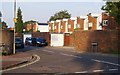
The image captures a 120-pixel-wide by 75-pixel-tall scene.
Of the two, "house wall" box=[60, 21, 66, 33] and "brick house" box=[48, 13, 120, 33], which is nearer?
"brick house" box=[48, 13, 120, 33]

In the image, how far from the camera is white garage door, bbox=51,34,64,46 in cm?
5981

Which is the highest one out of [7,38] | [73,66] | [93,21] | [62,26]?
[93,21]

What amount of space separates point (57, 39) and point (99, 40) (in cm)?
2240

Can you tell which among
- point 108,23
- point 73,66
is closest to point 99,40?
point 73,66

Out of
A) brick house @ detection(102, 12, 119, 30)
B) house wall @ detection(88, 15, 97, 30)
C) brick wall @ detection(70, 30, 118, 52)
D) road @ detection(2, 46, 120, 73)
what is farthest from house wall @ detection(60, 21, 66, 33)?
road @ detection(2, 46, 120, 73)

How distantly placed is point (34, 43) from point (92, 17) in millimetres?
17412

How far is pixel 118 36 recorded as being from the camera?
119 ft

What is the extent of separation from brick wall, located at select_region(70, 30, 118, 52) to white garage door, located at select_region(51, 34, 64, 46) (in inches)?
677

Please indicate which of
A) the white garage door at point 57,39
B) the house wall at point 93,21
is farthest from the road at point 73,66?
the house wall at point 93,21

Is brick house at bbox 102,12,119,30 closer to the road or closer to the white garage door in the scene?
the white garage door

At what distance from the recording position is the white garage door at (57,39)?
59812mm

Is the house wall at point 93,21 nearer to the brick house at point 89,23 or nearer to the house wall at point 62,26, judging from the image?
the brick house at point 89,23

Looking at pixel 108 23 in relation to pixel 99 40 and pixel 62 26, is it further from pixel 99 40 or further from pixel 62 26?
pixel 62 26

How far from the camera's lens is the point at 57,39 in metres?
60.1
